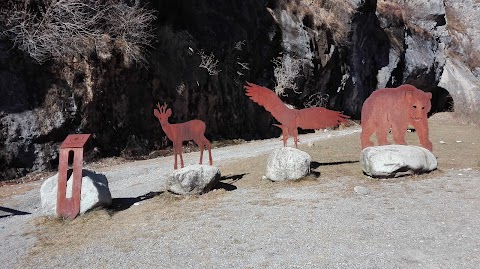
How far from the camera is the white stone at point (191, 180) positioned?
27.8 ft

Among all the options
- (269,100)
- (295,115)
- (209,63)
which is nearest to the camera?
(295,115)

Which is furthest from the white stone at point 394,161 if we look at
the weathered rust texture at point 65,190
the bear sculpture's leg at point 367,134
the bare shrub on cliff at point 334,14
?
the bare shrub on cliff at point 334,14

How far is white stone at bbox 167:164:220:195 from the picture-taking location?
847 centimetres

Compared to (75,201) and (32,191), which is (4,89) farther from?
(75,201)

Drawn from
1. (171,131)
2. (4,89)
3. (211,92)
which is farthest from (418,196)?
(211,92)

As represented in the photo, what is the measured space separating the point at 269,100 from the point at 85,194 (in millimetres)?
5385

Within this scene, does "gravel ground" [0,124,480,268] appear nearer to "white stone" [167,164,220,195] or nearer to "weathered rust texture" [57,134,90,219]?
"white stone" [167,164,220,195]

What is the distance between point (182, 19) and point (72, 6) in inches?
289

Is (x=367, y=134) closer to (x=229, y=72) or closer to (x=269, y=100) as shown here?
(x=269, y=100)

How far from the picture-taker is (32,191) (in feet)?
35.1

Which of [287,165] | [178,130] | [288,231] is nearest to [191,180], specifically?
[178,130]

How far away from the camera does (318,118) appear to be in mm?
10867

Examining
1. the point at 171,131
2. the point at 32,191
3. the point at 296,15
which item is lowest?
the point at 32,191

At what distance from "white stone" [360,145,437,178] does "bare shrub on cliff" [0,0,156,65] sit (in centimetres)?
1104
